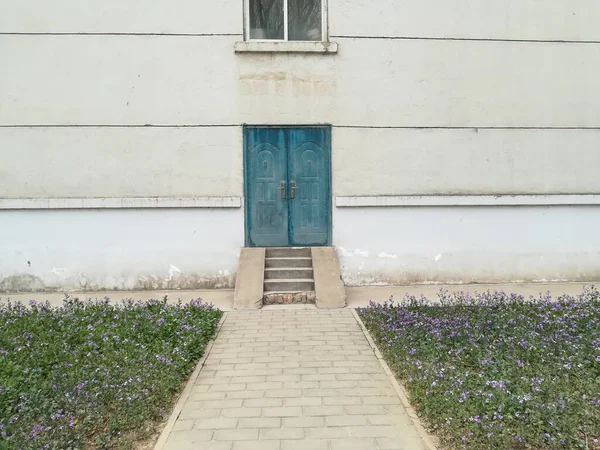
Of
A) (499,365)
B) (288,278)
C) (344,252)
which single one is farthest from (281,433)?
(344,252)

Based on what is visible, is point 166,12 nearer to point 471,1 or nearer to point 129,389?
point 471,1

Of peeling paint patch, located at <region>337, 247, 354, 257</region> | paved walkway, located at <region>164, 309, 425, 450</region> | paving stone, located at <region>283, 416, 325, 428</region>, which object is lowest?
paved walkway, located at <region>164, 309, 425, 450</region>

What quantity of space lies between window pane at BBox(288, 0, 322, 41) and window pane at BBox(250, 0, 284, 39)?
0.20 metres

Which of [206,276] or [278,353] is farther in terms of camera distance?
[206,276]

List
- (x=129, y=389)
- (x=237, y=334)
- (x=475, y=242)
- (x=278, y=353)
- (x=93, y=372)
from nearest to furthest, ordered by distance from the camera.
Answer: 1. (x=129, y=389)
2. (x=93, y=372)
3. (x=278, y=353)
4. (x=237, y=334)
5. (x=475, y=242)

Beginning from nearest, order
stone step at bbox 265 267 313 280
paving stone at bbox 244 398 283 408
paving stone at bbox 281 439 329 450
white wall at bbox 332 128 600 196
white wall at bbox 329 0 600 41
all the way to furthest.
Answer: paving stone at bbox 281 439 329 450
paving stone at bbox 244 398 283 408
stone step at bbox 265 267 313 280
white wall at bbox 329 0 600 41
white wall at bbox 332 128 600 196

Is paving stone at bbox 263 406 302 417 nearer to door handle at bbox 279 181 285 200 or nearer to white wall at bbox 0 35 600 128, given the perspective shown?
door handle at bbox 279 181 285 200

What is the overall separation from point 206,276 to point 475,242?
4.82m

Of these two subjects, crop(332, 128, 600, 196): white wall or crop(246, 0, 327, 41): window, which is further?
crop(246, 0, 327, 41): window

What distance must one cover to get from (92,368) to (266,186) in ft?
14.9

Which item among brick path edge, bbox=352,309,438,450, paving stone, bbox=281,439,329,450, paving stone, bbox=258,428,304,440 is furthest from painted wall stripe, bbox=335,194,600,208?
paving stone, bbox=281,439,329,450

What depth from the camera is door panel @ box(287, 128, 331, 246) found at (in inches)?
325

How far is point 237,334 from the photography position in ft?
19.5

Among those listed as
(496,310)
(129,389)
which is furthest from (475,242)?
(129,389)
